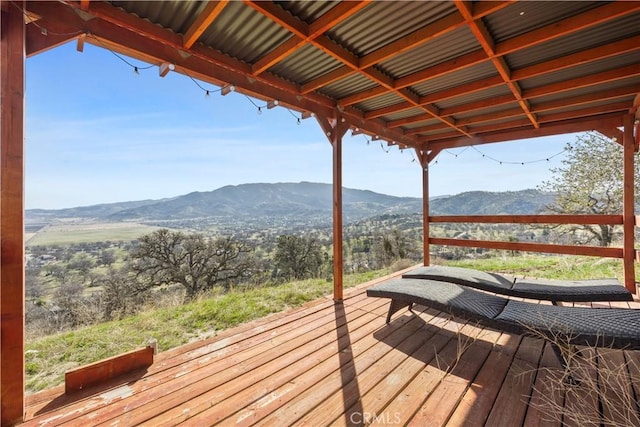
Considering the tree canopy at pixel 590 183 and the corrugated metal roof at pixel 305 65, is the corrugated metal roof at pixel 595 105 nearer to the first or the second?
the corrugated metal roof at pixel 305 65

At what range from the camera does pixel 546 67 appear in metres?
2.75

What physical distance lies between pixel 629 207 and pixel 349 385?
5.16 m

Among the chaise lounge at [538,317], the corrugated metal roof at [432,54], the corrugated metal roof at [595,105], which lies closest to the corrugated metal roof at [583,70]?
the corrugated metal roof at [595,105]

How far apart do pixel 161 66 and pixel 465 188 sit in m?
12.5

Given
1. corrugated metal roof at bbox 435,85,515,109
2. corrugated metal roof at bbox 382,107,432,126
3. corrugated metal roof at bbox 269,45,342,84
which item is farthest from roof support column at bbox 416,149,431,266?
corrugated metal roof at bbox 269,45,342,84

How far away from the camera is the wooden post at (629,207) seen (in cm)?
405

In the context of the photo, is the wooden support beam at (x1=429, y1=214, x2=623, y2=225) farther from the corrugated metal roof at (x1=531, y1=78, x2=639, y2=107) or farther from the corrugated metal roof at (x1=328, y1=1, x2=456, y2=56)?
the corrugated metal roof at (x1=328, y1=1, x2=456, y2=56)

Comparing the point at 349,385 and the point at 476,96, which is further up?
the point at 476,96

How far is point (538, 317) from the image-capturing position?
7.14 feet

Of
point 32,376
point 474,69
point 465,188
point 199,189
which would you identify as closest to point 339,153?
point 474,69

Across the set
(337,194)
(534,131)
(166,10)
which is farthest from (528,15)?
(534,131)

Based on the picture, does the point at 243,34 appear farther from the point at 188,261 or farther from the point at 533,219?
the point at 188,261

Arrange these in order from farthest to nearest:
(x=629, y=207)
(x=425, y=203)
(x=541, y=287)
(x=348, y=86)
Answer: (x=425, y=203)
(x=629, y=207)
(x=348, y=86)
(x=541, y=287)

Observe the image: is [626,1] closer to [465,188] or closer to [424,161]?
[424,161]
